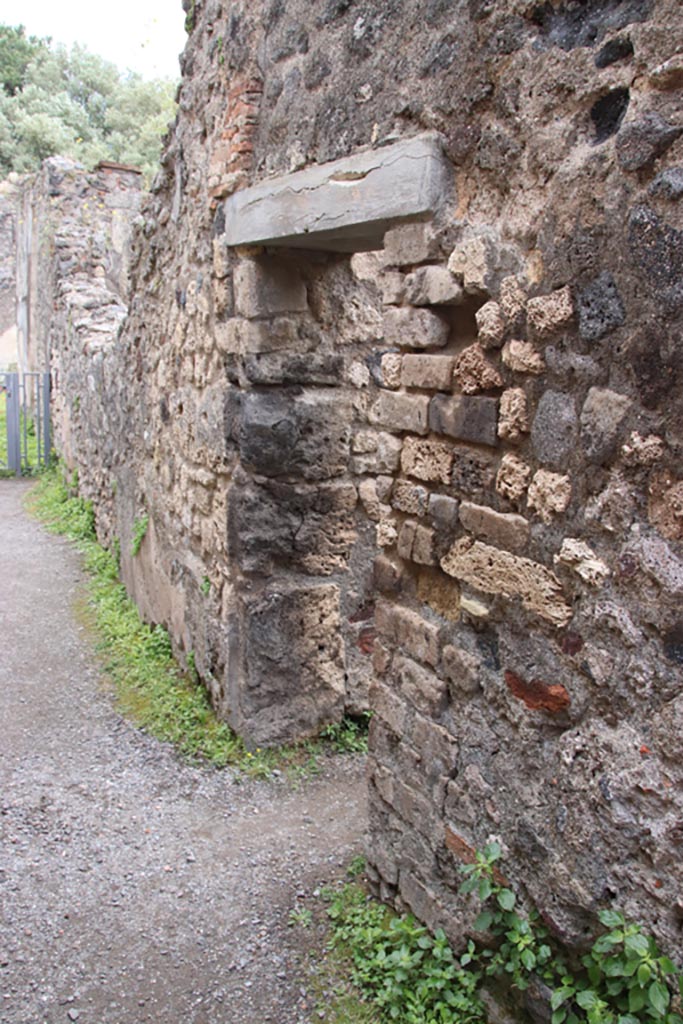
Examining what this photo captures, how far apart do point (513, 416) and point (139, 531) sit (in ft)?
12.8

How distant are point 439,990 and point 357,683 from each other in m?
1.85

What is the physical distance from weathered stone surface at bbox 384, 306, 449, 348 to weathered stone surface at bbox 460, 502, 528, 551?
0.46 metres

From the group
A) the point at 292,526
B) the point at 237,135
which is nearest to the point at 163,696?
the point at 292,526

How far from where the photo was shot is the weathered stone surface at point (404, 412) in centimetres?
243

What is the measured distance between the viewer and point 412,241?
93.5 inches

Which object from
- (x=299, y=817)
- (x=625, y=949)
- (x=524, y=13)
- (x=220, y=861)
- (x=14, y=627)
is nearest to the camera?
(x=625, y=949)

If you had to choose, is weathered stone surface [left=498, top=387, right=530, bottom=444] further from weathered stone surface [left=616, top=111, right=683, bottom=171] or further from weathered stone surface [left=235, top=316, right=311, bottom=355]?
weathered stone surface [left=235, top=316, right=311, bottom=355]

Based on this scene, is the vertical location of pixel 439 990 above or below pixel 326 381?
below

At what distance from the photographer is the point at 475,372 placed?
7.23ft

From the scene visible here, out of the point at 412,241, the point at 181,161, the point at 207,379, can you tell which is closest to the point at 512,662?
the point at 412,241

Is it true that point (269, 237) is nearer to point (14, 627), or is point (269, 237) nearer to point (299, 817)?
point (299, 817)

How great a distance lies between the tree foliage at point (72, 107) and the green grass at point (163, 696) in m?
15.0

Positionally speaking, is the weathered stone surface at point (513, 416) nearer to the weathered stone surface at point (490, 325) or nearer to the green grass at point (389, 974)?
the weathered stone surface at point (490, 325)

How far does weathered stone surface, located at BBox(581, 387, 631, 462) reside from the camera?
1.80 m
